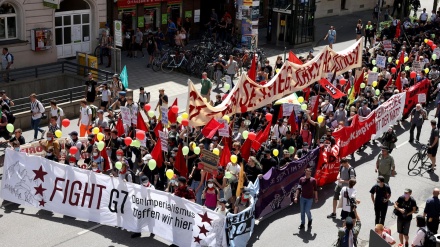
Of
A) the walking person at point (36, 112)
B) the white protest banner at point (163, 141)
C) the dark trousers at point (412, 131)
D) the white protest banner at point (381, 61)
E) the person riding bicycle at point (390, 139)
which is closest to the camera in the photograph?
the white protest banner at point (163, 141)

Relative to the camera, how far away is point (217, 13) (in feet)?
122

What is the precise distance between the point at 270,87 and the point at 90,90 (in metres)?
6.86

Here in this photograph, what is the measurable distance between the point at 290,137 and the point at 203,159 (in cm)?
363

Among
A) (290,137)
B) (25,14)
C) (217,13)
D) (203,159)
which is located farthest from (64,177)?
(217,13)

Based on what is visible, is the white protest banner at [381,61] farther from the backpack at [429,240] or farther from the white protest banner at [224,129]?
the backpack at [429,240]

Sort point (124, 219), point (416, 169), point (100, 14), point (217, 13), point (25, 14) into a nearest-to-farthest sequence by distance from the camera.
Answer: point (124, 219)
point (416, 169)
point (25, 14)
point (100, 14)
point (217, 13)

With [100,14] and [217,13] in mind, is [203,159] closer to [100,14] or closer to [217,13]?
[100,14]

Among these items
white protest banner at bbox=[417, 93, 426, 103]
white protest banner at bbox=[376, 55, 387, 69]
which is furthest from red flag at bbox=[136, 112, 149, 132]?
Answer: white protest banner at bbox=[376, 55, 387, 69]

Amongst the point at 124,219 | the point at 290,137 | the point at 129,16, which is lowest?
the point at 124,219

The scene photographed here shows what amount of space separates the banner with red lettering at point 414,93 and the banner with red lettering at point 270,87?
2053mm

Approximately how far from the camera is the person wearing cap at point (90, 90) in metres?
23.0

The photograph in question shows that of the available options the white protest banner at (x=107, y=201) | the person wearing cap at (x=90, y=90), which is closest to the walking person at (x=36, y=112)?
the person wearing cap at (x=90, y=90)

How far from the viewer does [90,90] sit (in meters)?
23.2

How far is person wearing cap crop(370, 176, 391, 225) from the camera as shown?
594 inches
